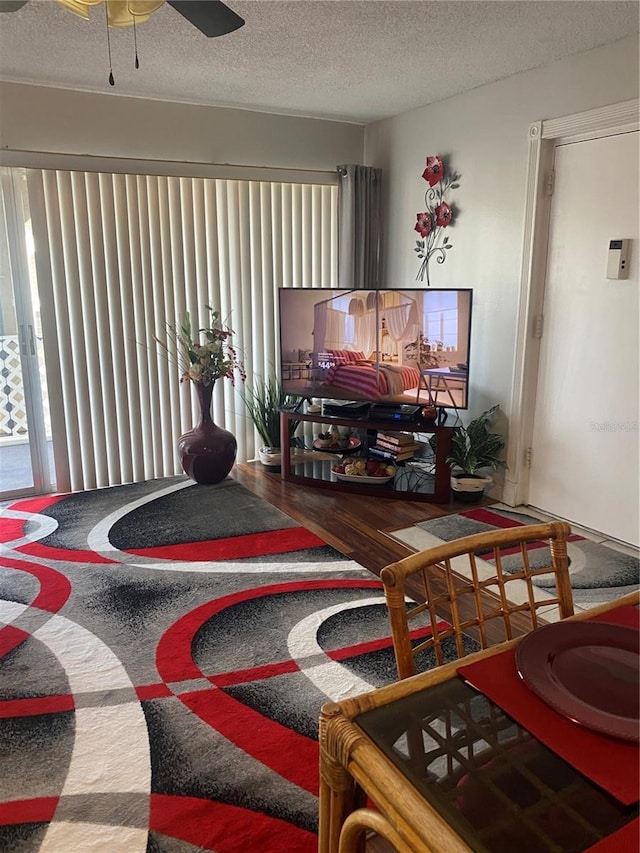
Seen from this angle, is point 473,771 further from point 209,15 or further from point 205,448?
point 205,448

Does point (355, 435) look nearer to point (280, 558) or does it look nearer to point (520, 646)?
point (280, 558)

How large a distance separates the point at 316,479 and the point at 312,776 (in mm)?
2587

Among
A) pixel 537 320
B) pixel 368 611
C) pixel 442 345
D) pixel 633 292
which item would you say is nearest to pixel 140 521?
pixel 368 611

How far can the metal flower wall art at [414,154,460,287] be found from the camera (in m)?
4.12

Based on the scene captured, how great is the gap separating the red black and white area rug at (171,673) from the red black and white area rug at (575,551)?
60 centimetres

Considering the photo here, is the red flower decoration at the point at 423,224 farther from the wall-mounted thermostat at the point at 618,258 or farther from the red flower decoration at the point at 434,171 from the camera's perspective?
the wall-mounted thermostat at the point at 618,258

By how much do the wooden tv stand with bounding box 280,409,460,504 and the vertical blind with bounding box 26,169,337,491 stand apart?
53 centimetres

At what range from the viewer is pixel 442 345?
3.89 metres

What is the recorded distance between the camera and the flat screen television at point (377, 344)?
3859 mm

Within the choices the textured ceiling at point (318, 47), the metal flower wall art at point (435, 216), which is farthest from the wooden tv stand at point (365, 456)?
the textured ceiling at point (318, 47)

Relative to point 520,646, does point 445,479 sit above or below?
below

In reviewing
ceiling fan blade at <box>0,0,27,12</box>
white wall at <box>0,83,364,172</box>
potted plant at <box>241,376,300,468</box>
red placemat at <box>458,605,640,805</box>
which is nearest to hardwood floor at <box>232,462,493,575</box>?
potted plant at <box>241,376,300,468</box>

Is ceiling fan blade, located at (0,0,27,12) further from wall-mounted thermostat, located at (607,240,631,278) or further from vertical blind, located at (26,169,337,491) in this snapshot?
wall-mounted thermostat, located at (607,240,631,278)

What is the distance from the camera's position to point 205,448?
421 cm
